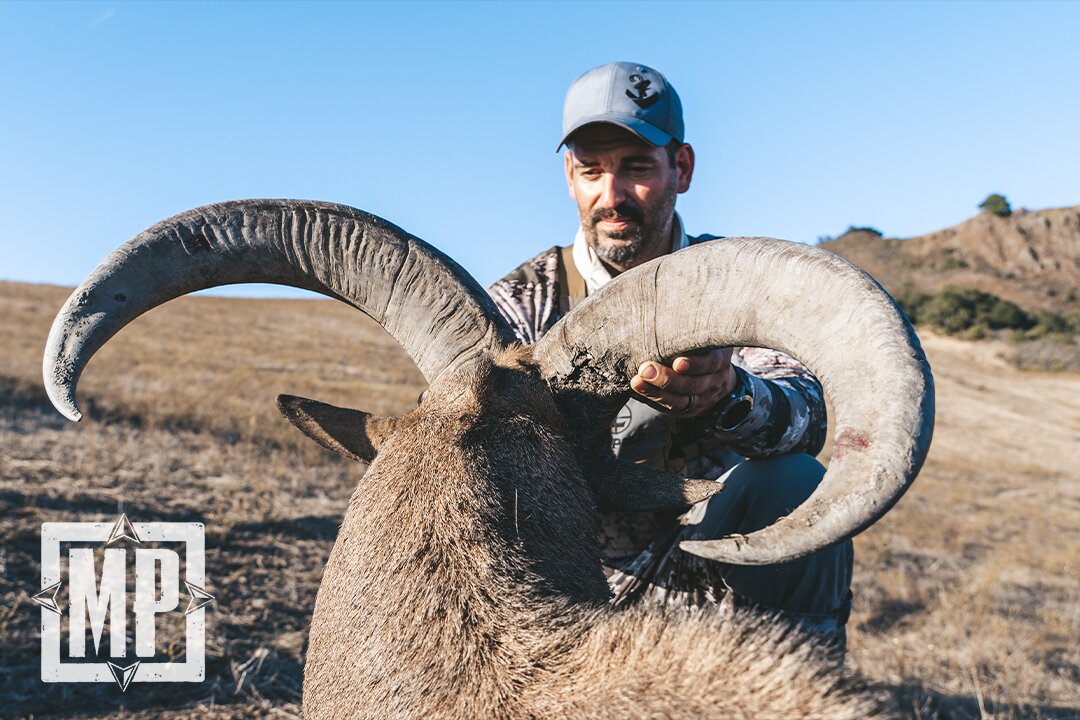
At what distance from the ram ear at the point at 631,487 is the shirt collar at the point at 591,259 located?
→ 1.88m

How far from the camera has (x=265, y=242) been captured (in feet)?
11.9

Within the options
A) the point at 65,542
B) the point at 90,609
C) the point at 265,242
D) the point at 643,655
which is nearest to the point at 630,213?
the point at 265,242

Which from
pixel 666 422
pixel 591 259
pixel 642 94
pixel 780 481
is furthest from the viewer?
pixel 591 259

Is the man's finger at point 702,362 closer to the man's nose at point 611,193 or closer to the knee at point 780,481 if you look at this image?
the knee at point 780,481

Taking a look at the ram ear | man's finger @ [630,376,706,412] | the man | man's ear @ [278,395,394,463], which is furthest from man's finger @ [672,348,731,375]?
man's ear @ [278,395,394,463]

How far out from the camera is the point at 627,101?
4766 mm

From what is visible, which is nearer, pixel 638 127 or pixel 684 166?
pixel 638 127

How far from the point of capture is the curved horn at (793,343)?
233cm

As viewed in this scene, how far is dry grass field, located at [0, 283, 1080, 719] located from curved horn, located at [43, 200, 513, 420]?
2.04 meters

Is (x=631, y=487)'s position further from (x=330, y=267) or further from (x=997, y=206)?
(x=997, y=206)

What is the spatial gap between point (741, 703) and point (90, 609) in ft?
16.9

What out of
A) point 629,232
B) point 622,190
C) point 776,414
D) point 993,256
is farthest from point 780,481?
point 993,256

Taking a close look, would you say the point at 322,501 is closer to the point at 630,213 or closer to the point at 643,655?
the point at 630,213

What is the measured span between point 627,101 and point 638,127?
0.16 meters
